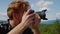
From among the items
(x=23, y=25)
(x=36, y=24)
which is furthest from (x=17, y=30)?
(x=36, y=24)

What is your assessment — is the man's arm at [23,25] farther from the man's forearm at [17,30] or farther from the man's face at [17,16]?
the man's face at [17,16]

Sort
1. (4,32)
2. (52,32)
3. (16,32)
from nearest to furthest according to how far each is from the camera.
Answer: (16,32) → (4,32) → (52,32)

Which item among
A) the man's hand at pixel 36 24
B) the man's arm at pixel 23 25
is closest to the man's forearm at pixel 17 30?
the man's arm at pixel 23 25

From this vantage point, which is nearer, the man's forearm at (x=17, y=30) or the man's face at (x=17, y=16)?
the man's forearm at (x=17, y=30)

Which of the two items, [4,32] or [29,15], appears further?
[4,32]

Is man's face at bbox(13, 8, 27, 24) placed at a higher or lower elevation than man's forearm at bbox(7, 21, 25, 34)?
higher

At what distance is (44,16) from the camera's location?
4.18ft

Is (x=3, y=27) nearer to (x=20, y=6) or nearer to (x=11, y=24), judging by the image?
(x=11, y=24)

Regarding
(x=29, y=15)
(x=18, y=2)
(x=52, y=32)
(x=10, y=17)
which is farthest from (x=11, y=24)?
(x=52, y=32)

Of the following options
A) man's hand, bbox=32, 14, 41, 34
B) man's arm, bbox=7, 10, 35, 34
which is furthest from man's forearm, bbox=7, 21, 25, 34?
man's hand, bbox=32, 14, 41, 34

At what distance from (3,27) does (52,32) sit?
4.10 m

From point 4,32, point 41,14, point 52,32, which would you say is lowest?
point 52,32

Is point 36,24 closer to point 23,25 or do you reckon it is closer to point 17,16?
point 17,16

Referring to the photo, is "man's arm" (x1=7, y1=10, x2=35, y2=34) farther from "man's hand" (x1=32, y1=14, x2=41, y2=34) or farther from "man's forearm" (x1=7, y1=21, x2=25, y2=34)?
"man's hand" (x1=32, y1=14, x2=41, y2=34)
